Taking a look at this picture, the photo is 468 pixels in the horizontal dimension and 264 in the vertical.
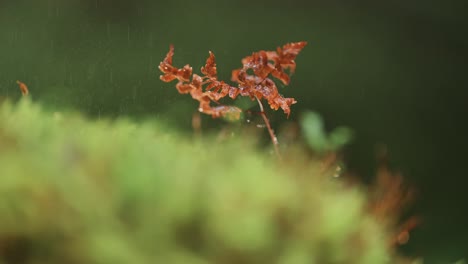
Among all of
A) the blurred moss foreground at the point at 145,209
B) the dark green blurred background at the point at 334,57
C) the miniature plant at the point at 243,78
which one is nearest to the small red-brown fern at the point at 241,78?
the miniature plant at the point at 243,78

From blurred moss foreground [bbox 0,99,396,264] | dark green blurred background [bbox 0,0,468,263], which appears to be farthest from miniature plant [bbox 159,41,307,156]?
dark green blurred background [bbox 0,0,468,263]

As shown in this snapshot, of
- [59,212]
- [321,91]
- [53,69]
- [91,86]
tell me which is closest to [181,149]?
[59,212]

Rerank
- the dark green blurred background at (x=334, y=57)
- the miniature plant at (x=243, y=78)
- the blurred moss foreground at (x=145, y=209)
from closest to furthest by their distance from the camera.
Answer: the blurred moss foreground at (x=145, y=209) → the miniature plant at (x=243, y=78) → the dark green blurred background at (x=334, y=57)

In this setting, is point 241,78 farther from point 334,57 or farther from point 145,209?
point 334,57

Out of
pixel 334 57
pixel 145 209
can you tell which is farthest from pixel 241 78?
pixel 334 57

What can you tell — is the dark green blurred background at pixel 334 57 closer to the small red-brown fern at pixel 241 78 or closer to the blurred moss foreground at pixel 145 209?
the small red-brown fern at pixel 241 78

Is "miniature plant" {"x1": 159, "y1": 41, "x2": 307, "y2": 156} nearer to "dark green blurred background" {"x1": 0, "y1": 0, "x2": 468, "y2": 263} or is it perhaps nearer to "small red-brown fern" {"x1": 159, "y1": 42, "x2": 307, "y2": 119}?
"small red-brown fern" {"x1": 159, "y1": 42, "x2": 307, "y2": 119}
